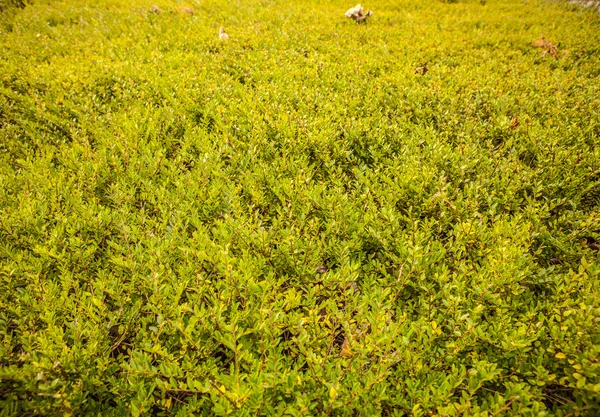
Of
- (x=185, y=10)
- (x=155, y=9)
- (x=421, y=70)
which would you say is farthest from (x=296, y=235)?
(x=155, y=9)

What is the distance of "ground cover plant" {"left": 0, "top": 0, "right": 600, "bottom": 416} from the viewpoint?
2.50 metres

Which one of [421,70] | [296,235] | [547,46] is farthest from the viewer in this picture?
[547,46]

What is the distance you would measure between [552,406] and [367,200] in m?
2.62

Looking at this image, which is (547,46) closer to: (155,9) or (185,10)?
(185,10)

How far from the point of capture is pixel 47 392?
2.32 meters

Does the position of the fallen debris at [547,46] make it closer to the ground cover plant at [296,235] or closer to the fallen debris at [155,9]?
the ground cover plant at [296,235]

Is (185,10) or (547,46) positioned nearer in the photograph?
(547,46)

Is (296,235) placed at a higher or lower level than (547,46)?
lower

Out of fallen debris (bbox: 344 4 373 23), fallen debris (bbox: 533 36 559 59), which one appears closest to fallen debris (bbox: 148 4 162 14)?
fallen debris (bbox: 344 4 373 23)

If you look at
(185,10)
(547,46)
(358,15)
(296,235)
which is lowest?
(296,235)

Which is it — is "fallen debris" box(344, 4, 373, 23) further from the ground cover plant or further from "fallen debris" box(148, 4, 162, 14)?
"fallen debris" box(148, 4, 162, 14)

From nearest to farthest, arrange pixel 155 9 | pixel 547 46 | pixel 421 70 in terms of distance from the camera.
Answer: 1. pixel 421 70
2. pixel 547 46
3. pixel 155 9


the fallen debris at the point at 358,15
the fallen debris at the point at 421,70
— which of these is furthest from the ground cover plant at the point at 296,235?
the fallen debris at the point at 358,15

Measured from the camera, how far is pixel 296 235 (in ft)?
12.0
